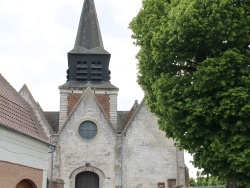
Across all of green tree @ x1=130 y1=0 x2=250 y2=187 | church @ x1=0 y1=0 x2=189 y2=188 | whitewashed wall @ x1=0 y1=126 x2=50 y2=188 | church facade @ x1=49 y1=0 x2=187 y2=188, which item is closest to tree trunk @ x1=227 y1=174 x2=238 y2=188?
green tree @ x1=130 y1=0 x2=250 y2=187

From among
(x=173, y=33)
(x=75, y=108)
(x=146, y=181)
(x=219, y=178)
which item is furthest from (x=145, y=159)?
(x=173, y=33)

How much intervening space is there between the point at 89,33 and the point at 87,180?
12.0 metres

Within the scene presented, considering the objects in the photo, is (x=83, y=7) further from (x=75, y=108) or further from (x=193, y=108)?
(x=193, y=108)

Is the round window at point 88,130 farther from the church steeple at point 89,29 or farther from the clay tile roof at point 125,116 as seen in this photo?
the church steeple at point 89,29

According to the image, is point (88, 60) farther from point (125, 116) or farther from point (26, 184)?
point (26, 184)

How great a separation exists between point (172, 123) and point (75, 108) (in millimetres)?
14240

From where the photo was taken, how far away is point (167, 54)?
13.0 metres

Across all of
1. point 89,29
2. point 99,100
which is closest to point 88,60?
point 89,29

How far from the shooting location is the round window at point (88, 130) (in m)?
26.1

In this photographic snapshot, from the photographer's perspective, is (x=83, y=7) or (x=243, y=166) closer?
(x=243, y=166)

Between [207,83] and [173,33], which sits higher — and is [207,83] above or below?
below

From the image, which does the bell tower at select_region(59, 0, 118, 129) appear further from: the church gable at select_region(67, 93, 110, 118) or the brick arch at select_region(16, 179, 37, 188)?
the brick arch at select_region(16, 179, 37, 188)

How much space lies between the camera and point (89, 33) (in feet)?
103

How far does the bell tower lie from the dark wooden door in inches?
143
